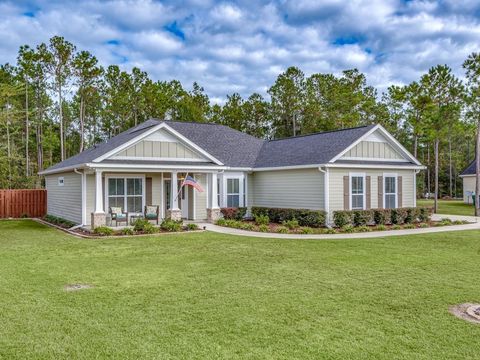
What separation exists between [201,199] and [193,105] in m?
20.7

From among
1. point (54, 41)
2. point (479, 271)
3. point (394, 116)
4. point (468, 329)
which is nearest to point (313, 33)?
point (479, 271)

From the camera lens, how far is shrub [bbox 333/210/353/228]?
16859 mm

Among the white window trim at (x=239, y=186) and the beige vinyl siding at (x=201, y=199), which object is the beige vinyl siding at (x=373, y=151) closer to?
the white window trim at (x=239, y=186)

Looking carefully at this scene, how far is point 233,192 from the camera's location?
Answer: 20.7 meters

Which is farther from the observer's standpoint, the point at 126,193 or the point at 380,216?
the point at 126,193

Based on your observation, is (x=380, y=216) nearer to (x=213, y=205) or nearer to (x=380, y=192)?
(x=380, y=192)

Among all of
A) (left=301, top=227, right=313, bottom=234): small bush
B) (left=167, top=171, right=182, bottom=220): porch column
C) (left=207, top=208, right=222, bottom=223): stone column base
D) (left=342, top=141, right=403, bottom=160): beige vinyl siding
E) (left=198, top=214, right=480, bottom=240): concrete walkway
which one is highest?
(left=342, top=141, right=403, bottom=160): beige vinyl siding

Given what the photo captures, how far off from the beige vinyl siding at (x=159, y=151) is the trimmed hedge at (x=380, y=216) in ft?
22.4

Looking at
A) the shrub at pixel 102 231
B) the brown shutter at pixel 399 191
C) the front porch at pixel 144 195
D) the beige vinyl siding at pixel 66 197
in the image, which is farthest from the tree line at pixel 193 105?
the shrub at pixel 102 231

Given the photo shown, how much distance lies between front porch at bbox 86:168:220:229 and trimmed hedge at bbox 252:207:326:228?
2.35m

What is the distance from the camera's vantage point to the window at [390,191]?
19375mm

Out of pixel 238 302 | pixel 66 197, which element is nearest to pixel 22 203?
pixel 66 197

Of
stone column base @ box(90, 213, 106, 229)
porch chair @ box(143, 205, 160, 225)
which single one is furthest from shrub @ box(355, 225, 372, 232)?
stone column base @ box(90, 213, 106, 229)

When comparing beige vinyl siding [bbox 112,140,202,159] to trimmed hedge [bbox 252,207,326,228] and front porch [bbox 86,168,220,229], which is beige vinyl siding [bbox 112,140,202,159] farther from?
trimmed hedge [bbox 252,207,326,228]
